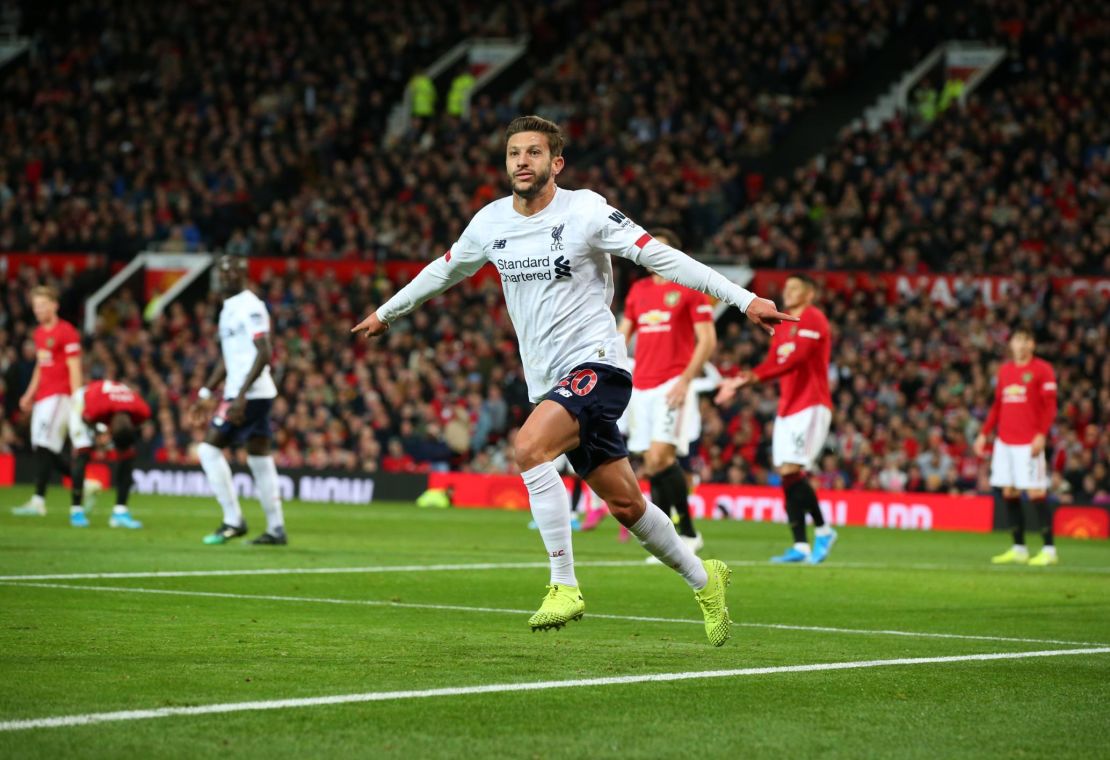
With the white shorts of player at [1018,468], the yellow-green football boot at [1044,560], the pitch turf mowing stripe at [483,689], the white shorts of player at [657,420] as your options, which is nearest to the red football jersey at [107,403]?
the white shorts of player at [657,420]

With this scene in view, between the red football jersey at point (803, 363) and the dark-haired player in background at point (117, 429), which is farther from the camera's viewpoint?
the dark-haired player in background at point (117, 429)

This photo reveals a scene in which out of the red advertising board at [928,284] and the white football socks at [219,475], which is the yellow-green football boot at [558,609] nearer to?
the white football socks at [219,475]

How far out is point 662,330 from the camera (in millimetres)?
15039

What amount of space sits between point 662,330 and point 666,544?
672cm

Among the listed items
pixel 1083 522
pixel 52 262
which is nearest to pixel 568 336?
pixel 1083 522

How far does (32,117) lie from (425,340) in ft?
47.7

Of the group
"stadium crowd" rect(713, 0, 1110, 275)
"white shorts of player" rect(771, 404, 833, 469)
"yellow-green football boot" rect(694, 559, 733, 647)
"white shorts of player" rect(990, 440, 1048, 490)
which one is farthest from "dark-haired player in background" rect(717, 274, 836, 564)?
"stadium crowd" rect(713, 0, 1110, 275)

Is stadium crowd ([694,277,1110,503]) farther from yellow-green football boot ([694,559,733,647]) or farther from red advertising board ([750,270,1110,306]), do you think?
yellow-green football boot ([694,559,733,647])

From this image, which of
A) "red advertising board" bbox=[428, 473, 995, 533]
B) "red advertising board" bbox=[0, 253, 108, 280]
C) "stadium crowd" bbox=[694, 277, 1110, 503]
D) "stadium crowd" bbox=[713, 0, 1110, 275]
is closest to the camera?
"red advertising board" bbox=[428, 473, 995, 533]

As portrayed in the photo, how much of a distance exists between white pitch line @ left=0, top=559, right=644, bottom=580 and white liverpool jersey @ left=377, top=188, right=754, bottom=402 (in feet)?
14.3

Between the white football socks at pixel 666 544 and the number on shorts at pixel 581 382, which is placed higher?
the number on shorts at pixel 581 382

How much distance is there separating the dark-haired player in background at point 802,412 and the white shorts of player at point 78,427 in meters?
8.16

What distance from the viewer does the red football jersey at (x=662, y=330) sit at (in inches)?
589

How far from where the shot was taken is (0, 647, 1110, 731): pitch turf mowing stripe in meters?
5.75
